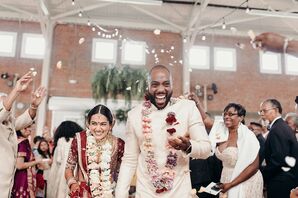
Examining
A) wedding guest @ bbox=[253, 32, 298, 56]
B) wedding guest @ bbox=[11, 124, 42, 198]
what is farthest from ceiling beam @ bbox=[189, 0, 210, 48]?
wedding guest @ bbox=[253, 32, 298, 56]

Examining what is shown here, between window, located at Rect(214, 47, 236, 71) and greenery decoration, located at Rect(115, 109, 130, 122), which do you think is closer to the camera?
greenery decoration, located at Rect(115, 109, 130, 122)

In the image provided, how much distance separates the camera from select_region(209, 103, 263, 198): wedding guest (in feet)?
9.90

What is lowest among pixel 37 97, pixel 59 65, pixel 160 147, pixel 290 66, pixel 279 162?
pixel 279 162

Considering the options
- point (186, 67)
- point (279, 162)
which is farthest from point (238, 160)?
point (186, 67)

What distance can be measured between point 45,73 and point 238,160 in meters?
8.64

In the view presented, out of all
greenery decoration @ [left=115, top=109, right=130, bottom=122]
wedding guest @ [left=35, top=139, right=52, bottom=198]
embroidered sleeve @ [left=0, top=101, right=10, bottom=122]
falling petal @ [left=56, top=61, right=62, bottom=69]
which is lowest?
wedding guest @ [left=35, top=139, right=52, bottom=198]

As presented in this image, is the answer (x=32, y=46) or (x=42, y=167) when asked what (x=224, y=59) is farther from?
(x=42, y=167)

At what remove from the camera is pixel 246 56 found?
484 inches

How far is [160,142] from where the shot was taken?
2.10 m

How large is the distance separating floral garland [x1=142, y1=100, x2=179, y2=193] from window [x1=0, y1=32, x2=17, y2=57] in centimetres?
1002

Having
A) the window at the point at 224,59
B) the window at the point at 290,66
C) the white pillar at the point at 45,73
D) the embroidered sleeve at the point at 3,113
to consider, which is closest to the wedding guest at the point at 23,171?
the embroidered sleeve at the point at 3,113

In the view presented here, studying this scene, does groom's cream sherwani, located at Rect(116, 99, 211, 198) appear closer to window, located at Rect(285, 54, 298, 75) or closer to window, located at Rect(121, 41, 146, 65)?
window, located at Rect(121, 41, 146, 65)

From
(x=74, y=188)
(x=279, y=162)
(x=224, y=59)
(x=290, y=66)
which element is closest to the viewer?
(x=74, y=188)

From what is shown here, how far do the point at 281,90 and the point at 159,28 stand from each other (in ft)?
15.2
